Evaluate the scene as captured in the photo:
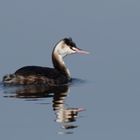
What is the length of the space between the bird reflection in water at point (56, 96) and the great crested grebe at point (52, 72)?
0.69 ft

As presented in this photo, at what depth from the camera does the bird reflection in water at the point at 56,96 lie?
688 inches

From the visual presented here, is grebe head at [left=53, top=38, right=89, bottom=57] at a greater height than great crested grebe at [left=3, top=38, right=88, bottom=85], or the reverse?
grebe head at [left=53, top=38, right=89, bottom=57]

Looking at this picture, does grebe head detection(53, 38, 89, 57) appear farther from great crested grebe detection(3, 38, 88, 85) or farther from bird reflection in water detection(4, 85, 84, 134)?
bird reflection in water detection(4, 85, 84, 134)

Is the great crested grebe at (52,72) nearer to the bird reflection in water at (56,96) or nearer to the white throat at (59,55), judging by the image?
the white throat at (59,55)

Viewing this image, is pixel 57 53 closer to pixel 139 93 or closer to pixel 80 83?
pixel 80 83

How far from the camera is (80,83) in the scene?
2206 cm

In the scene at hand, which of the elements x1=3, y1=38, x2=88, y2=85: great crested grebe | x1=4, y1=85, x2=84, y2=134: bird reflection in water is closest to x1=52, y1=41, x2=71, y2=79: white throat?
x1=3, y1=38, x2=88, y2=85: great crested grebe

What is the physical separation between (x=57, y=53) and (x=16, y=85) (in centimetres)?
236

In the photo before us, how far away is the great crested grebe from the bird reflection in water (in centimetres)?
21

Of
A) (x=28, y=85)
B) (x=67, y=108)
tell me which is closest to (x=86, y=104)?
(x=67, y=108)

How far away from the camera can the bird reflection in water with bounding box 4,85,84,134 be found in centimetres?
1747

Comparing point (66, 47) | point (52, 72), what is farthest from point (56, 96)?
point (66, 47)

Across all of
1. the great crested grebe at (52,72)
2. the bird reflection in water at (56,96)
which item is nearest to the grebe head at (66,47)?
the great crested grebe at (52,72)

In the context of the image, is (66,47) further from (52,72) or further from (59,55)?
(52,72)
